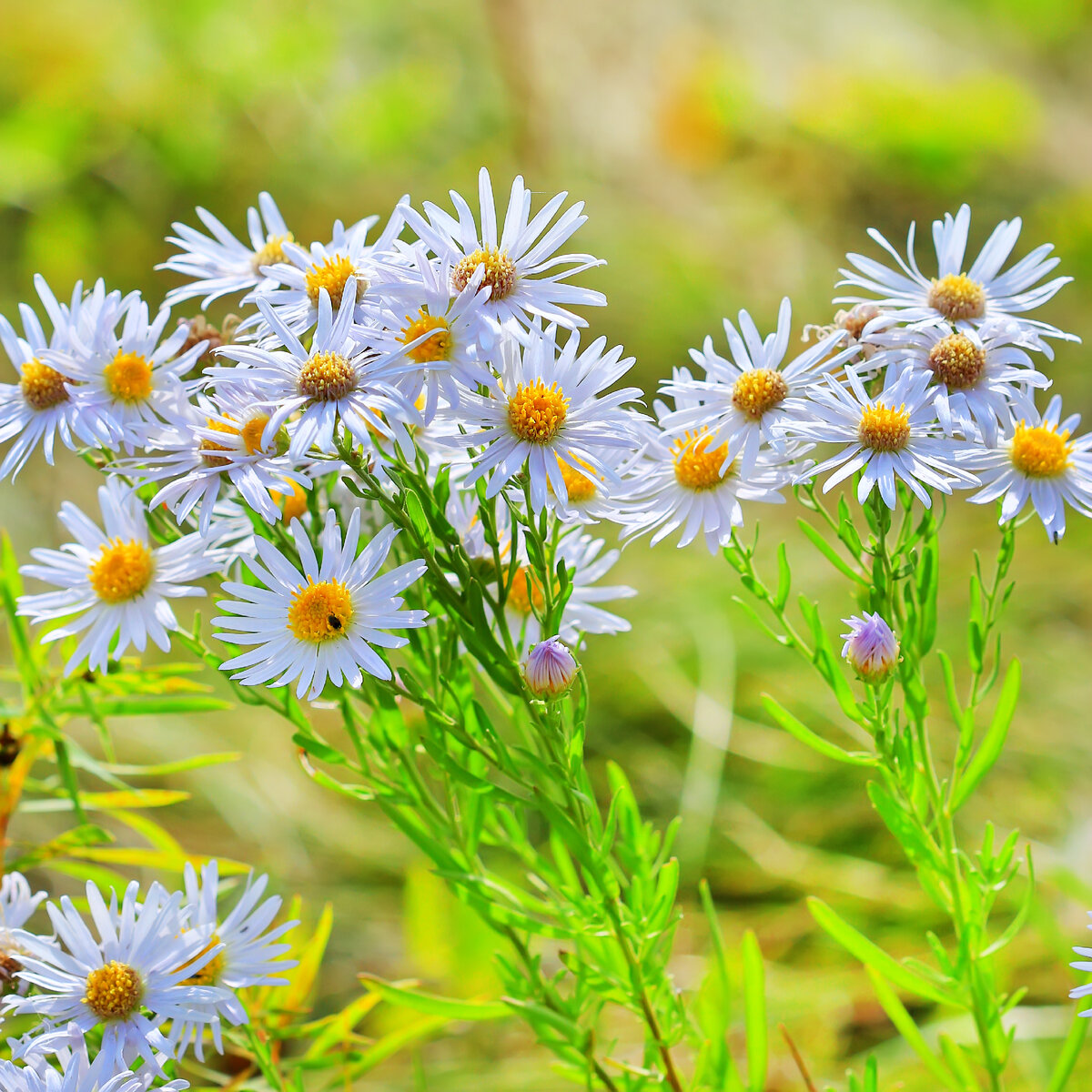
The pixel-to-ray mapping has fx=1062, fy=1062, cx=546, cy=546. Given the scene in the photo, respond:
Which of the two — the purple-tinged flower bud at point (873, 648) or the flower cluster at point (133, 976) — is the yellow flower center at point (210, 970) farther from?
the purple-tinged flower bud at point (873, 648)

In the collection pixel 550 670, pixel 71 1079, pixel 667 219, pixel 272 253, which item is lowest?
pixel 71 1079

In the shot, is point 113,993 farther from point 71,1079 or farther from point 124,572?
point 124,572

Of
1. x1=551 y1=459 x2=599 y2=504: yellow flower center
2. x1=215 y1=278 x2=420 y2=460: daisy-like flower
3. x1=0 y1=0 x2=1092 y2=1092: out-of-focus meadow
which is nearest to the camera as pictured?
x1=215 y1=278 x2=420 y2=460: daisy-like flower

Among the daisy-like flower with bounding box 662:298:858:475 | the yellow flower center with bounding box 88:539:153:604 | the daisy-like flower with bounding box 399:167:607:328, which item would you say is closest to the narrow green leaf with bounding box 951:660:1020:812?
the daisy-like flower with bounding box 662:298:858:475

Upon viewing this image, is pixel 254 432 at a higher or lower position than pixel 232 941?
higher

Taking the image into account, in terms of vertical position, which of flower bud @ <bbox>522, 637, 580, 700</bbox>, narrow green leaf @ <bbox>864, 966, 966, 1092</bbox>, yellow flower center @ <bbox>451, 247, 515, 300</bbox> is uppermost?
yellow flower center @ <bbox>451, 247, 515, 300</bbox>

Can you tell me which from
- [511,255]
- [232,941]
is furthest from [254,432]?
[232,941]

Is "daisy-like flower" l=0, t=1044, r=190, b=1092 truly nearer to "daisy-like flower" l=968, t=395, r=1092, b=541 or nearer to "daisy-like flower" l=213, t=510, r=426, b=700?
"daisy-like flower" l=213, t=510, r=426, b=700

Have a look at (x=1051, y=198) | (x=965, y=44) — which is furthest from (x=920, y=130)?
(x=965, y=44)
